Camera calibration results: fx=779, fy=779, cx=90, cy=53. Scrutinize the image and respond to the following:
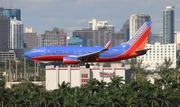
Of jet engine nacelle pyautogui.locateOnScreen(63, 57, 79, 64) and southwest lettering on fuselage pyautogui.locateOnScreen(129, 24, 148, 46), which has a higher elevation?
southwest lettering on fuselage pyautogui.locateOnScreen(129, 24, 148, 46)

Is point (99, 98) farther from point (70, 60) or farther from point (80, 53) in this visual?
point (70, 60)

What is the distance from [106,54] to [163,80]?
31.5 meters

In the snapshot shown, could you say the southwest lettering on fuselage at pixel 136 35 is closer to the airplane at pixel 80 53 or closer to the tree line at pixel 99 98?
the airplane at pixel 80 53

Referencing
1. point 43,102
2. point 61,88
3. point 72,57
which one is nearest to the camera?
point 72,57

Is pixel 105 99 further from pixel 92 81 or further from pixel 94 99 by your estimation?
pixel 92 81

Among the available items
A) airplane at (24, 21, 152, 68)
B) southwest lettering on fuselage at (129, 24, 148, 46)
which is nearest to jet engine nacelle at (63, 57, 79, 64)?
airplane at (24, 21, 152, 68)

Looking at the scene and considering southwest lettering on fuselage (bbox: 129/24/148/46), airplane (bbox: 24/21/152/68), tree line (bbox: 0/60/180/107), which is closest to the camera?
airplane (bbox: 24/21/152/68)

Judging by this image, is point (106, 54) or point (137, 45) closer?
point (106, 54)

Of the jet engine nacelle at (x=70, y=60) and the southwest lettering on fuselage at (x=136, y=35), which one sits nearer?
the jet engine nacelle at (x=70, y=60)

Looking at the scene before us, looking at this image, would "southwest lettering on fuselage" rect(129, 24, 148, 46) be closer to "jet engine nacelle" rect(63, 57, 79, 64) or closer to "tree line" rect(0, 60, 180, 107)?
"tree line" rect(0, 60, 180, 107)

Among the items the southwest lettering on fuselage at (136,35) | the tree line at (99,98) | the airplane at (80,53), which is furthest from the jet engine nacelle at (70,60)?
the southwest lettering on fuselage at (136,35)

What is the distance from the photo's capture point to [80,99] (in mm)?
159250

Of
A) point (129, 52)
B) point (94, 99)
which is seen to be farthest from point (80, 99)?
point (129, 52)

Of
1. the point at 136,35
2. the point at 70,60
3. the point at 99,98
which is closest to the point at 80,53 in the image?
the point at 70,60
